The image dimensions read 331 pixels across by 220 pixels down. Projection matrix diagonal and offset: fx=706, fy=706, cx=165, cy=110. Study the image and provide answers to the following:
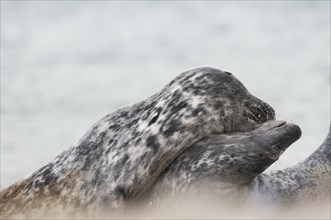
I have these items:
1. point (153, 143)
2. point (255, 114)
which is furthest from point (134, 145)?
point (255, 114)

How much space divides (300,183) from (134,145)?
78.8 inches

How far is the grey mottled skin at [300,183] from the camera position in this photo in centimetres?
782

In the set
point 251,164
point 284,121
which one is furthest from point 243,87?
point 251,164

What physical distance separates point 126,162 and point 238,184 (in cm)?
127

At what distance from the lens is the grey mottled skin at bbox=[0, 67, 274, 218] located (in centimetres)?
772

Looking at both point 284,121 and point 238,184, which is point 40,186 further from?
point 284,121

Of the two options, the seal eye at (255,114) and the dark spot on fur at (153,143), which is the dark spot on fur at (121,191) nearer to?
the dark spot on fur at (153,143)

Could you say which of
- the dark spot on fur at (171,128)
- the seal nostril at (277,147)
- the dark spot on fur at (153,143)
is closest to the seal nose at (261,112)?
the seal nostril at (277,147)

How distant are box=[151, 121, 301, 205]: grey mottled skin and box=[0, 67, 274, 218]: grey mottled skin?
0.14 m

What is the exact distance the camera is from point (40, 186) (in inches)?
322

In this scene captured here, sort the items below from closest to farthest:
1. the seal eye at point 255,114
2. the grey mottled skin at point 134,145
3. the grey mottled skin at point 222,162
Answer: the grey mottled skin at point 222,162
the grey mottled skin at point 134,145
the seal eye at point 255,114

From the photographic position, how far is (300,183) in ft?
27.0

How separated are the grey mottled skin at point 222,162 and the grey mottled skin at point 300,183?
0.32 m

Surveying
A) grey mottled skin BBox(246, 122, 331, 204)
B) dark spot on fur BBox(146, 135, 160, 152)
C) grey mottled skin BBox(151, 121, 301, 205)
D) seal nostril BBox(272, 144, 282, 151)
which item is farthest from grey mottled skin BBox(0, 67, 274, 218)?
grey mottled skin BBox(246, 122, 331, 204)
